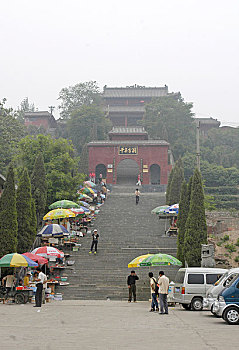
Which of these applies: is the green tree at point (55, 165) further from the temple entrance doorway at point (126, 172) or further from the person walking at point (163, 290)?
the temple entrance doorway at point (126, 172)

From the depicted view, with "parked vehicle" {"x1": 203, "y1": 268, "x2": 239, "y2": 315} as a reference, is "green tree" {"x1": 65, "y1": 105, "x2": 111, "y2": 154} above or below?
above

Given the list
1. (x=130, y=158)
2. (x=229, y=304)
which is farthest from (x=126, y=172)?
(x=229, y=304)

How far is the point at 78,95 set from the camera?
69.0m

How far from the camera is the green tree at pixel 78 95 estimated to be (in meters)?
68.6

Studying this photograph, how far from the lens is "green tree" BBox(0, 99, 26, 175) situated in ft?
128

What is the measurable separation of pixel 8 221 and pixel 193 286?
7.69 meters

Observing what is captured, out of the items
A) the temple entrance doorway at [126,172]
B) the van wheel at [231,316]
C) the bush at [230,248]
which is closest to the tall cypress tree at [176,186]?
the bush at [230,248]

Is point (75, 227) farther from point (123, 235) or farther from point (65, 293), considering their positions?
point (65, 293)

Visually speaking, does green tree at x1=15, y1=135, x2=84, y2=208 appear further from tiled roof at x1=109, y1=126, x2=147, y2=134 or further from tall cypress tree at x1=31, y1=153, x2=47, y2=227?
tiled roof at x1=109, y1=126, x2=147, y2=134

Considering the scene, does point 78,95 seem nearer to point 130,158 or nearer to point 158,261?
point 130,158

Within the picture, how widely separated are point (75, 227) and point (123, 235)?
8.87 feet

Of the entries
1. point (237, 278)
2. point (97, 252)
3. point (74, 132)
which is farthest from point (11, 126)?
point (237, 278)

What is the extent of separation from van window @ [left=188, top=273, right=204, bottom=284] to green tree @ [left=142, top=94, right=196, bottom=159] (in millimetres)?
39945

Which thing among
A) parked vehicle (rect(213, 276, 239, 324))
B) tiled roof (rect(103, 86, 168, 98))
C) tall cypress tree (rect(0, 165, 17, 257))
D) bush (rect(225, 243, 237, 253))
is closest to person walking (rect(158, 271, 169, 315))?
parked vehicle (rect(213, 276, 239, 324))
